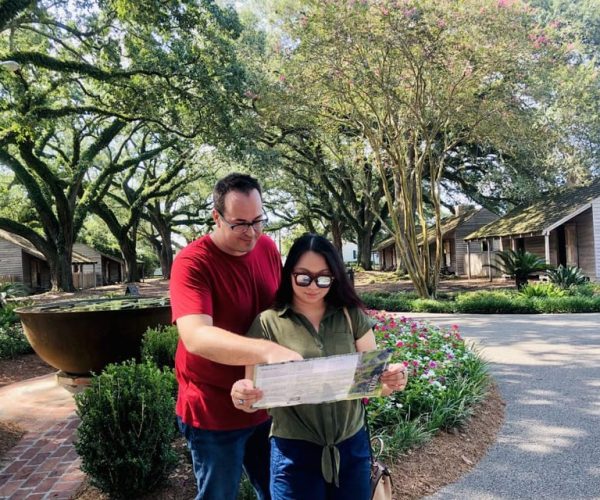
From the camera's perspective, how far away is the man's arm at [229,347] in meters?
1.59

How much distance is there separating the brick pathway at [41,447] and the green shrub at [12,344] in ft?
7.76

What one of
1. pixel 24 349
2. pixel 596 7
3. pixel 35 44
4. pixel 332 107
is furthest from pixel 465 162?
pixel 24 349

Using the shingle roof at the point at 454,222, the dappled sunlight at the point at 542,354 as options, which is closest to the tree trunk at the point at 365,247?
the shingle roof at the point at 454,222

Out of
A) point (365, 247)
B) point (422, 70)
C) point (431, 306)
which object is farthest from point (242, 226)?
point (365, 247)

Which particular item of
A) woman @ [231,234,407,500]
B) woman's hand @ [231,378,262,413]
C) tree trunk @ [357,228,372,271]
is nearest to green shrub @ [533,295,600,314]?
woman @ [231,234,407,500]

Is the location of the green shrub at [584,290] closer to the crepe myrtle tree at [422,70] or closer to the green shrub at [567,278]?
the green shrub at [567,278]

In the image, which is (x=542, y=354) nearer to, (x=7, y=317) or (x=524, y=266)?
(x=7, y=317)

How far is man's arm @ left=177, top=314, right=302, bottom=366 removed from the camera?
1.59 metres

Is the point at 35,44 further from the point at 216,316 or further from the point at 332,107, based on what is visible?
the point at 216,316

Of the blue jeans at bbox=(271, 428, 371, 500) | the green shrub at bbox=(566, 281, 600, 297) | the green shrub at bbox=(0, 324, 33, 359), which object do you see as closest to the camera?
the blue jeans at bbox=(271, 428, 371, 500)

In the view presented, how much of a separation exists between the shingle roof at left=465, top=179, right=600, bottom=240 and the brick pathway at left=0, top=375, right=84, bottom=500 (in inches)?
794

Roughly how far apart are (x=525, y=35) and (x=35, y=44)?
14.8m

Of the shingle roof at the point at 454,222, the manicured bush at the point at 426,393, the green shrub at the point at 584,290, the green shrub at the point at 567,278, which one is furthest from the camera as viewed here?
the shingle roof at the point at 454,222

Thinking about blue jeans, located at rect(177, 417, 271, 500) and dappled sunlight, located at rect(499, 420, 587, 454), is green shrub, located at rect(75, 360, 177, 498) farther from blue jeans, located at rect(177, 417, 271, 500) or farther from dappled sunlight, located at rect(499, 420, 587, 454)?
dappled sunlight, located at rect(499, 420, 587, 454)
